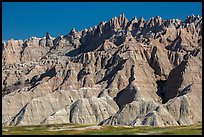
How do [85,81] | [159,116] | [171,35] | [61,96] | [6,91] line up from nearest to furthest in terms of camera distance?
1. [159,116]
2. [61,96]
3. [85,81]
4. [6,91]
5. [171,35]

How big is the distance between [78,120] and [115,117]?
39.1ft

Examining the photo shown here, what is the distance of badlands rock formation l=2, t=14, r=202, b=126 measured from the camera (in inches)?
4341

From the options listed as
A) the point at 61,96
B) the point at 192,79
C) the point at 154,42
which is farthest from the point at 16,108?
the point at 154,42

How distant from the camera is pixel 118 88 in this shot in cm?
14225

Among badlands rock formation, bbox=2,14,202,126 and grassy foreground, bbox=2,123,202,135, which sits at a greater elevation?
badlands rock formation, bbox=2,14,202,126

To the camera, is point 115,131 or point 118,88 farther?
point 118,88

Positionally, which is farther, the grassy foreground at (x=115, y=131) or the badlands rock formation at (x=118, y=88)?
the badlands rock formation at (x=118, y=88)

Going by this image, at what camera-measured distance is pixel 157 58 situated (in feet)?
529

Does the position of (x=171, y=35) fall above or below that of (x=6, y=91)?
above

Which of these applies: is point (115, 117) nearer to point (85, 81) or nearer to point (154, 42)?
point (85, 81)

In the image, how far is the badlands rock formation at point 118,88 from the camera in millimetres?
110250

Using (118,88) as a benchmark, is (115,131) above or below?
below

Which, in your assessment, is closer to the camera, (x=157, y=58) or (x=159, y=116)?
(x=159, y=116)

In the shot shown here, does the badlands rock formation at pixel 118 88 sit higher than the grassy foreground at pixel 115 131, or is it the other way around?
the badlands rock formation at pixel 118 88
